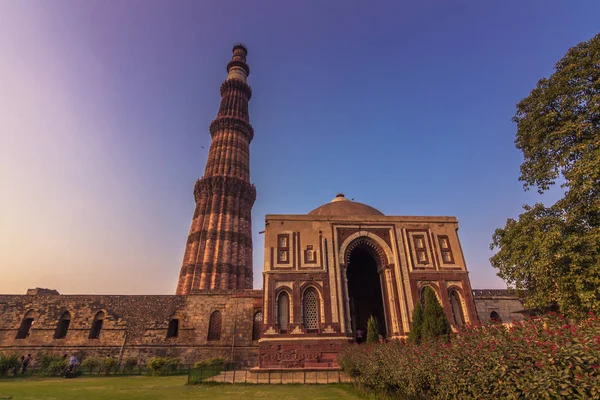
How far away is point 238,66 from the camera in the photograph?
3612 cm

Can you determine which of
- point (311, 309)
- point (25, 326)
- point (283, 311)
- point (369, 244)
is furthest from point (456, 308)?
point (25, 326)

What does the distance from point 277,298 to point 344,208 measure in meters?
7.39

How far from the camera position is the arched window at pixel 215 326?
19.1m

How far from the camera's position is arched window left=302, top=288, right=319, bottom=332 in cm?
1444

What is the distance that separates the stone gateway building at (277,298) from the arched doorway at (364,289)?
63 mm

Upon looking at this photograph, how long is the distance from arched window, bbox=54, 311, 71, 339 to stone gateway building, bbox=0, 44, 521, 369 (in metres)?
0.07

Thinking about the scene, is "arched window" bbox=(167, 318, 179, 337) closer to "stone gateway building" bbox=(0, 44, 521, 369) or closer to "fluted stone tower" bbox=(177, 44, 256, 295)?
"stone gateway building" bbox=(0, 44, 521, 369)

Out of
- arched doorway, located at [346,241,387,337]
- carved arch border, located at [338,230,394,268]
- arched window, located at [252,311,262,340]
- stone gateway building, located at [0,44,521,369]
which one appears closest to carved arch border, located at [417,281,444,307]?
stone gateway building, located at [0,44,521,369]

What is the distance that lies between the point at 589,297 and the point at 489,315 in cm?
1556

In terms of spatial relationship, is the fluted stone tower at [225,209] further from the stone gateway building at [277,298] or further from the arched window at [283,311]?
the arched window at [283,311]

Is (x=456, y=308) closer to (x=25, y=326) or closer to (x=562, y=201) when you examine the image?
(x=562, y=201)

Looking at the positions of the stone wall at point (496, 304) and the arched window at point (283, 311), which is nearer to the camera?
the arched window at point (283, 311)

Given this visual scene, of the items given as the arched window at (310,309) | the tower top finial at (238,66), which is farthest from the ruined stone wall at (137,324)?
the tower top finial at (238,66)

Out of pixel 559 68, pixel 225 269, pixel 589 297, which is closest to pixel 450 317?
pixel 589 297
